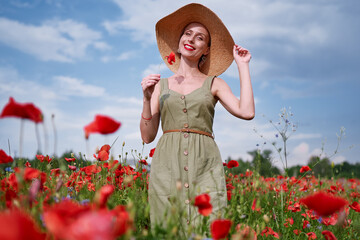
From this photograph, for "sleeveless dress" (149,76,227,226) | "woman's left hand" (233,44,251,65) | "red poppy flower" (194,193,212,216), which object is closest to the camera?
"red poppy flower" (194,193,212,216)

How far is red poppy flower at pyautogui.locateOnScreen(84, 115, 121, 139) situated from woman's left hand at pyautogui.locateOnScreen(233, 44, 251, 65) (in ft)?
5.98

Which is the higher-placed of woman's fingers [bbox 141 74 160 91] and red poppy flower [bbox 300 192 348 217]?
woman's fingers [bbox 141 74 160 91]

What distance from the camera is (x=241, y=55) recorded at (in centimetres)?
308

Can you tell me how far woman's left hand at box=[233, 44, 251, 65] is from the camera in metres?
3.00

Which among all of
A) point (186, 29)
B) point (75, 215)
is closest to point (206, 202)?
point (75, 215)

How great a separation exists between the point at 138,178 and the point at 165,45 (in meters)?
1.53

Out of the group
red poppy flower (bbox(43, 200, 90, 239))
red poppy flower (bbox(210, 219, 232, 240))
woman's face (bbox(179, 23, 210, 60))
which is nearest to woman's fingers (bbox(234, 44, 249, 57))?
woman's face (bbox(179, 23, 210, 60))

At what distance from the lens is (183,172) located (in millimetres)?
2760

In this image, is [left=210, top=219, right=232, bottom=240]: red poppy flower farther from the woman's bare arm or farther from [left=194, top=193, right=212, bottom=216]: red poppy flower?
the woman's bare arm

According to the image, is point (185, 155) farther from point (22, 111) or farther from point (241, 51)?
point (22, 111)

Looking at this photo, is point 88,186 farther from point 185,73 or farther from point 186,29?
point 186,29

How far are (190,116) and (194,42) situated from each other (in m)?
0.80

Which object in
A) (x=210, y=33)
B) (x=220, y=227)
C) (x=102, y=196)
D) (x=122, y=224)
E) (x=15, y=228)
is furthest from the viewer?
(x=210, y=33)

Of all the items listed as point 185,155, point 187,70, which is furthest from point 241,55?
point 185,155
